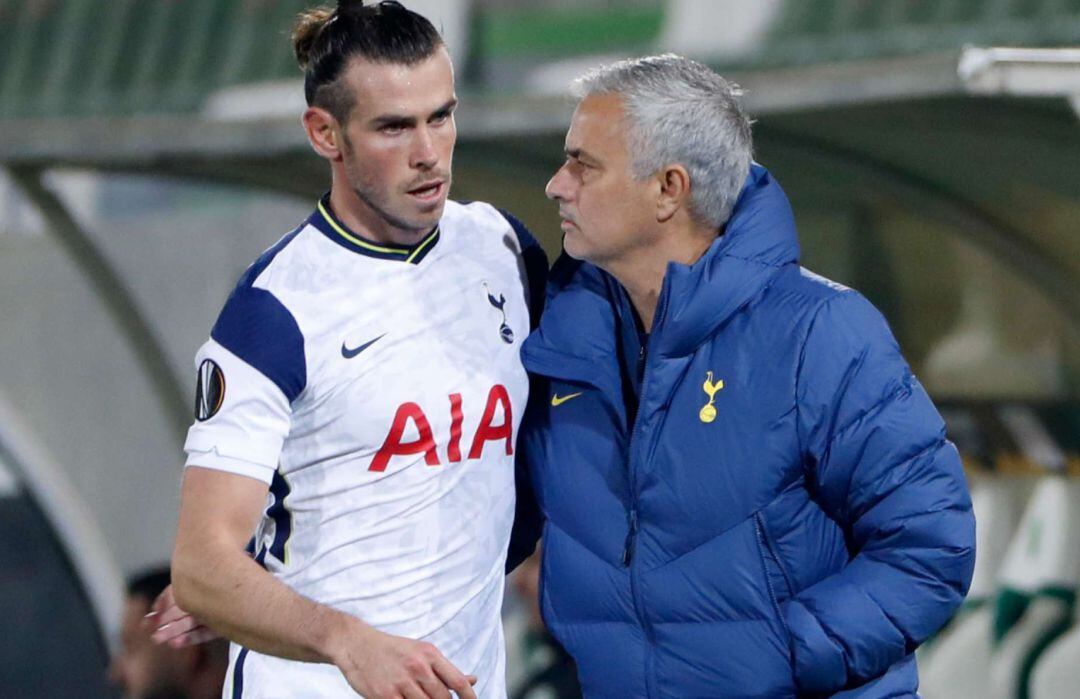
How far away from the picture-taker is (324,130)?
2.91m

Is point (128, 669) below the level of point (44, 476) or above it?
above

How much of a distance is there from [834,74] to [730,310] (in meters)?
2.07

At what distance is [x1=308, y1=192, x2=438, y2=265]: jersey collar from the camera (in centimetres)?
290

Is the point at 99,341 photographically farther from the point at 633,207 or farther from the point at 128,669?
the point at 633,207

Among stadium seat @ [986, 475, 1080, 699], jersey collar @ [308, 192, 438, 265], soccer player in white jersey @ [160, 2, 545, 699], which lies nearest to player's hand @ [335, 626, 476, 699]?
soccer player in white jersey @ [160, 2, 545, 699]

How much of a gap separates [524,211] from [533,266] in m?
2.87

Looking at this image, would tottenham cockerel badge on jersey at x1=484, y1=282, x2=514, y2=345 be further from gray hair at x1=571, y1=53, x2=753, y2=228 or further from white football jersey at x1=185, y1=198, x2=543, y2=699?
gray hair at x1=571, y1=53, x2=753, y2=228

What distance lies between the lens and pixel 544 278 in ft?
10.5

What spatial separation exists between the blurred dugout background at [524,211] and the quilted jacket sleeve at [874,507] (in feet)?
4.43

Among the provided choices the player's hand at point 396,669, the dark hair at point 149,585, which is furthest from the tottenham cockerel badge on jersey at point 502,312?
the dark hair at point 149,585

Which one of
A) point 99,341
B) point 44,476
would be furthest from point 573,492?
point 99,341

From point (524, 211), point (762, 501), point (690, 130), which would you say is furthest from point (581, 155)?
point (524, 211)

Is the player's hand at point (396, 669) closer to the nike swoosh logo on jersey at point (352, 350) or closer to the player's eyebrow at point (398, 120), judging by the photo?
the nike swoosh logo on jersey at point (352, 350)

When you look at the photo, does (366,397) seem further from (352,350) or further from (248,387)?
(248,387)
